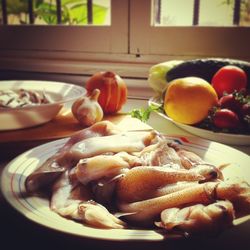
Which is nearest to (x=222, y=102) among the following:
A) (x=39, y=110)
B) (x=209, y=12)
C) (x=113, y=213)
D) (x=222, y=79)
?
(x=222, y=79)

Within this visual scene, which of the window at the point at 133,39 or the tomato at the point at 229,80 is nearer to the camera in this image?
the tomato at the point at 229,80

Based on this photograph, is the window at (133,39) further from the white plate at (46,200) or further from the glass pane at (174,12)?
the white plate at (46,200)

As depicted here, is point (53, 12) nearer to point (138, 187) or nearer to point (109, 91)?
point (109, 91)

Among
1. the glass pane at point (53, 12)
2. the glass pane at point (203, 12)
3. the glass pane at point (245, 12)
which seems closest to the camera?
the glass pane at point (203, 12)

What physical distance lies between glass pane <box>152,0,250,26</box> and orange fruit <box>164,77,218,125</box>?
0.50 meters

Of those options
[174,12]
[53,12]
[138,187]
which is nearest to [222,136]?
[138,187]

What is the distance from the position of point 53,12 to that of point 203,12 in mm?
614

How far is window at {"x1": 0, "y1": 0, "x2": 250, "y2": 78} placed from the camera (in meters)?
1.17

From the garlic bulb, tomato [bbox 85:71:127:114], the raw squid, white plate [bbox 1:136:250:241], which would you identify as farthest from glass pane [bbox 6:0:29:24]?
the raw squid

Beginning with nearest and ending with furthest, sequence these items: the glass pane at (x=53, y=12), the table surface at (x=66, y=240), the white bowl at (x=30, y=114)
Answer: the table surface at (x=66, y=240) < the white bowl at (x=30, y=114) < the glass pane at (x=53, y=12)

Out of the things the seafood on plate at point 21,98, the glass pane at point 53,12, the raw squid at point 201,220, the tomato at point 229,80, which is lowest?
the raw squid at point 201,220

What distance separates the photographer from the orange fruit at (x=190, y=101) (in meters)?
→ 0.81

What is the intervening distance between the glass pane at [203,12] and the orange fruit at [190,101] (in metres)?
0.50

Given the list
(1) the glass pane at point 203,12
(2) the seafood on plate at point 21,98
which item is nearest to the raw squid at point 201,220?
(2) the seafood on plate at point 21,98
